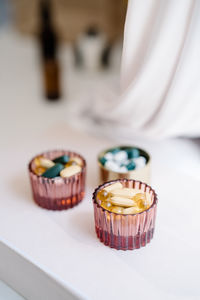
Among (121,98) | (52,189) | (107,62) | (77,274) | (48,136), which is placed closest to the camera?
(77,274)

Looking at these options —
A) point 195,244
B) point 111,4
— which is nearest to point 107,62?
point 111,4

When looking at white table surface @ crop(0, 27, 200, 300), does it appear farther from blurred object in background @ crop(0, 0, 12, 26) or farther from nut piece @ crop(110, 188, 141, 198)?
blurred object in background @ crop(0, 0, 12, 26)

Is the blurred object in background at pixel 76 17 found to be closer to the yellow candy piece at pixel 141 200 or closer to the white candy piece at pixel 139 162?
the white candy piece at pixel 139 162

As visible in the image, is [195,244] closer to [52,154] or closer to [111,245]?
[111,245]

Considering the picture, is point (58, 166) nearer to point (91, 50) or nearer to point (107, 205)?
point (107, 205)

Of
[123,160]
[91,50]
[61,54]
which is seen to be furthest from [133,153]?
[61,54]

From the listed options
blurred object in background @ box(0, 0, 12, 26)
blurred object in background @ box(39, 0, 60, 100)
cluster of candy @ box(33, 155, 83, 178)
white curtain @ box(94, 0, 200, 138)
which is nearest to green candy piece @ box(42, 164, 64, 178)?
cluster of candy @ box(33, 155, 83, 178)

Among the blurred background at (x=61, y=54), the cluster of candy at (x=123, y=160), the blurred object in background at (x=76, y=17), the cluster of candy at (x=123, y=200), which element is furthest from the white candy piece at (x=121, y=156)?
the blurred object in background at (x=76, y=17)
